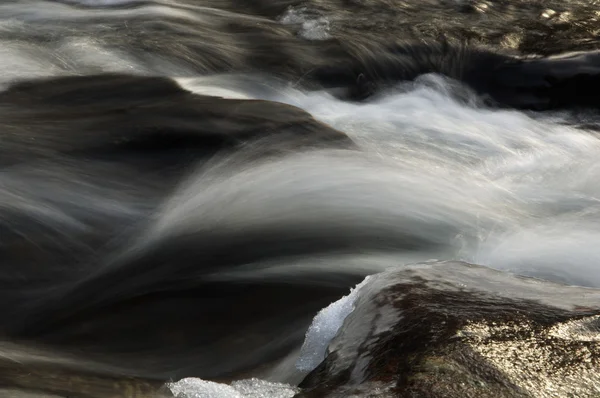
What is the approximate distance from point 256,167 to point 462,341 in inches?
103

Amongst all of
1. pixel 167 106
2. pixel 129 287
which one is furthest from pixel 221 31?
pixel 129 287

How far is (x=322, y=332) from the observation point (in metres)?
3.14

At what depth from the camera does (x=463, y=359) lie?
7.92ft

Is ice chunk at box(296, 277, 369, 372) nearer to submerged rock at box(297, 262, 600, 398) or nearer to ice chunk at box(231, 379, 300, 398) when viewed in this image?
submerged rock at box(297, 262, 600, 398)

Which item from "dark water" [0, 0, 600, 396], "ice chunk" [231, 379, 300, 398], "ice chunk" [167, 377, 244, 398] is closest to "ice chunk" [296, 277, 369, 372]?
"dark water" [0, 0, 600, 396]

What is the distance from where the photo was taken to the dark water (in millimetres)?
3910

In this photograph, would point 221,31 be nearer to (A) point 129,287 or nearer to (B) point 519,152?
(B) point 519,152

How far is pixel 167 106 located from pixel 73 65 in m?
1.17

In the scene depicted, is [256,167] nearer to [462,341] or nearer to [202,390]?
[202,390]

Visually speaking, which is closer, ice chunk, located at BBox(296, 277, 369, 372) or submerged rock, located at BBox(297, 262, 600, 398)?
submerged rock, located at BBox(297, 262, 600, 398)

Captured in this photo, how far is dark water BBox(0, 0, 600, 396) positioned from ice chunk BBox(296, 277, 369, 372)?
0.06 m

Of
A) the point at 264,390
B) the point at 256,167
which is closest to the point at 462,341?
the point at 264,390

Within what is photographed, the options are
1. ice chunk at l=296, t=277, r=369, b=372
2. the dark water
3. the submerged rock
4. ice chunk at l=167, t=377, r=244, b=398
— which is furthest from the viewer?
the dark water

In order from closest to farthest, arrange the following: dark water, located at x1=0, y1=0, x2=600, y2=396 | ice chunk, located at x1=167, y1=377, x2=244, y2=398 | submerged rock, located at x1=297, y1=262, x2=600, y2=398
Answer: submerged rock, located at x1=297, y1=262, x2=600, y2=398 → ice chunk, located at x1=167, y1=377, x2=244, y2=398 → dark water, located at x1=0, y1=0, x2=600, y2=396
